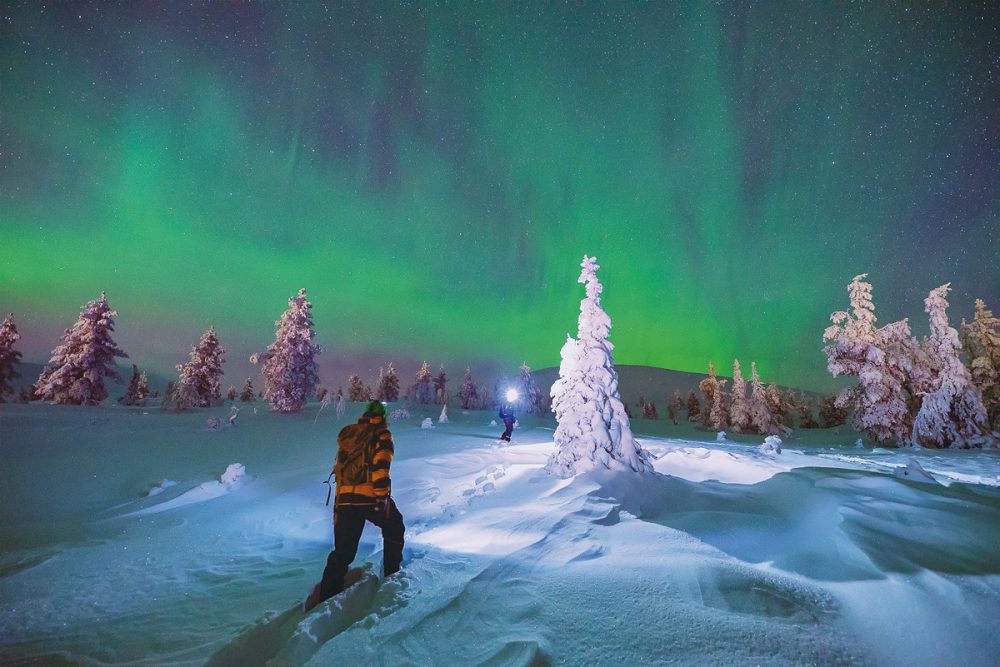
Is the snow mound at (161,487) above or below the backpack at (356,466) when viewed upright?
below

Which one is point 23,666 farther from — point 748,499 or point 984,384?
point 984,384

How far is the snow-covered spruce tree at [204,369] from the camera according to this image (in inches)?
1270

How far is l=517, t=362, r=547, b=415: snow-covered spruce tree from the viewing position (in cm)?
5912

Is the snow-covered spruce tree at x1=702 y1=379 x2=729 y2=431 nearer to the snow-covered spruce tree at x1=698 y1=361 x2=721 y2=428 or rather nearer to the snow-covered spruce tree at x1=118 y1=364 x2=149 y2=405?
the snow-covered spruce tree at x1=698 y1=361 x2=721 y2=428

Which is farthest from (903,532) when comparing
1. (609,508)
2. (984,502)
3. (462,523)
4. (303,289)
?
(303,289)

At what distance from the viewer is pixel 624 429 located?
10.1 meters

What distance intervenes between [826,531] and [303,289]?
3366 cm

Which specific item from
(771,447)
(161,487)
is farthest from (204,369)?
(771,447)

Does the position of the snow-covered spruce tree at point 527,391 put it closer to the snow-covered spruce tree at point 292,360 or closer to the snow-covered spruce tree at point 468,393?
the snow-covered spruce tree at point 468,393

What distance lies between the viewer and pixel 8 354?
31.1m

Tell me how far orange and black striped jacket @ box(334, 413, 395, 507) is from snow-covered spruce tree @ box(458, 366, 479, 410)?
61337 mm

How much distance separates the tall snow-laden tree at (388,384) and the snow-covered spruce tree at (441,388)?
272 inches

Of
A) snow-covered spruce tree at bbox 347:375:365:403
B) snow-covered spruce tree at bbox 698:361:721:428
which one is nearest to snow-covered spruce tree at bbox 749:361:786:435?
snow-covered spruce tree at bbox 698:361:721:428

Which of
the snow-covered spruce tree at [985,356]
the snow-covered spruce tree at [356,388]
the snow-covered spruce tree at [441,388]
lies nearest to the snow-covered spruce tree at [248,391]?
the snow-covered spruce tree at [356,388]
